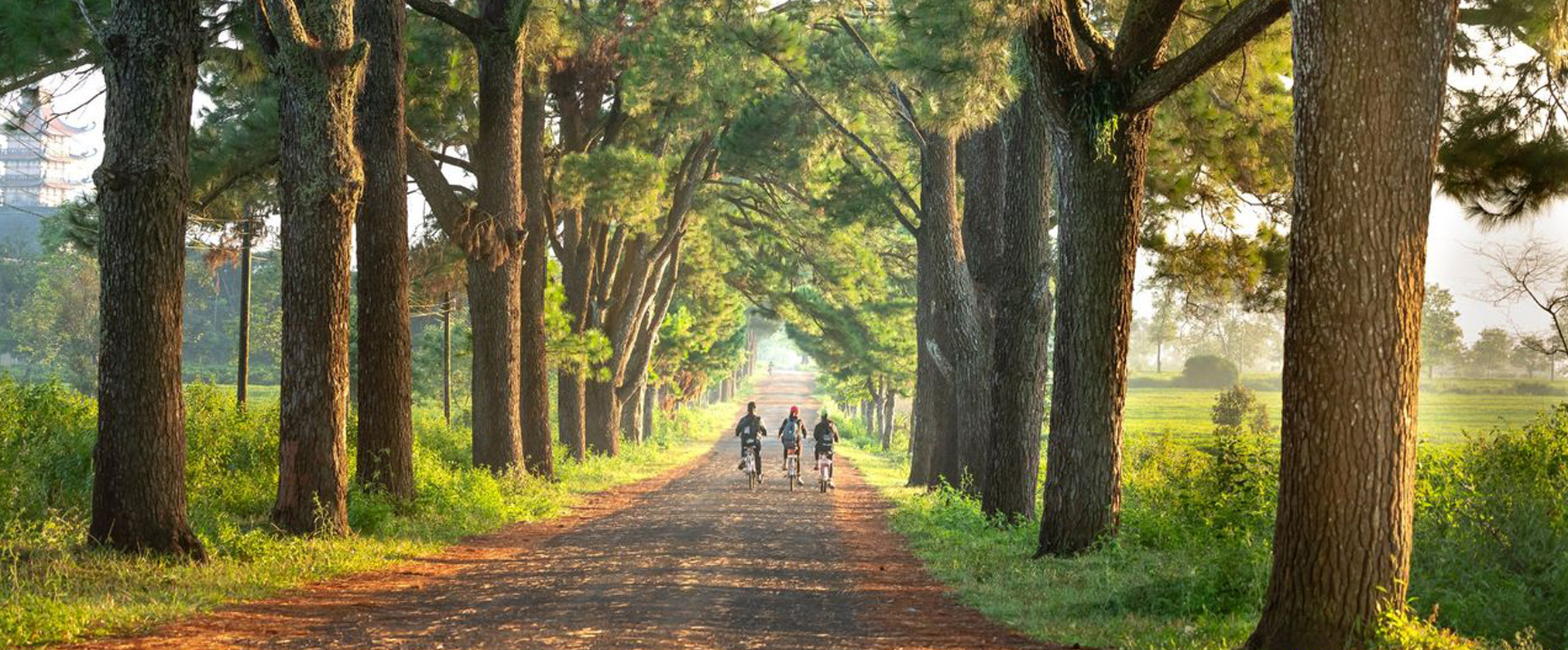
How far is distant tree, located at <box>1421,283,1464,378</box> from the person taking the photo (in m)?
103

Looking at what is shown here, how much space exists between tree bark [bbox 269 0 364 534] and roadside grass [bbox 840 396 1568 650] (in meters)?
6.46

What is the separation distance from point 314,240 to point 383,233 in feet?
7.57

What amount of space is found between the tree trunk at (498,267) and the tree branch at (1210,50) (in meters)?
11.0

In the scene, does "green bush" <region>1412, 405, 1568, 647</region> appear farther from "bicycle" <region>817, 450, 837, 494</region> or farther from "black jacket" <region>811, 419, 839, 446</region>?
"bicycle" <region>817, 450, 837, 494</region>

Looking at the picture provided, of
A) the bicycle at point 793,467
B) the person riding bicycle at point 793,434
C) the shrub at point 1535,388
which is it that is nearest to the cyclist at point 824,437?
the person riding bicycle at point 793,434

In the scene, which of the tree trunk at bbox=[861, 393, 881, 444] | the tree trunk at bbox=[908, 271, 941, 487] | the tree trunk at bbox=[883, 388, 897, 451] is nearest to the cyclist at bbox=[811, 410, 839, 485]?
the tree trunk at bbox=[908, 271, 941, 487]

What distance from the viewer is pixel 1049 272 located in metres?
17.3

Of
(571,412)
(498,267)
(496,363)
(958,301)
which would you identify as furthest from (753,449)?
(498,267)

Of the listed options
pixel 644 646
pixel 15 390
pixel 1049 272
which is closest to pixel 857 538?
pixel 1049 272

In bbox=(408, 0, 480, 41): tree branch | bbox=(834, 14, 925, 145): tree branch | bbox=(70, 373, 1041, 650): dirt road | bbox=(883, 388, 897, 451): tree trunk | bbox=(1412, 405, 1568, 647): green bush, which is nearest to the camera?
bbox=(1412, 405, 1568, 647): green bush

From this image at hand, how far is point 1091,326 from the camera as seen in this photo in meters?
13.0

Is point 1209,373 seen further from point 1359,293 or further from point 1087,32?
point 1359,293

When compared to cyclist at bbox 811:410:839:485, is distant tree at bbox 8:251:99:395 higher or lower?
higher

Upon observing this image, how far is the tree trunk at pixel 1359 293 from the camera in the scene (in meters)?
7.29
